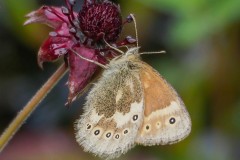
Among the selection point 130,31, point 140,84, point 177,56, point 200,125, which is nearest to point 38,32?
point 130,31

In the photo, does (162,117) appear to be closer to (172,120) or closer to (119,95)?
(172,120)

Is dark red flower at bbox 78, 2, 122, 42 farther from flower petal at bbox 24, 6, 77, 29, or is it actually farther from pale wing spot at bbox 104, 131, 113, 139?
pale wing spot at bbox 104, 131, 113, 139

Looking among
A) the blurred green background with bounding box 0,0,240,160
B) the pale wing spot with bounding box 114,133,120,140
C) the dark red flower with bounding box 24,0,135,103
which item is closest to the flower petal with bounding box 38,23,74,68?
the dark red flower with bounding box 24,0,135,103

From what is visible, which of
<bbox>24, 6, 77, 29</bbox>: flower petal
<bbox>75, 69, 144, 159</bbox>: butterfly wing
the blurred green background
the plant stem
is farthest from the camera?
the blurred green background

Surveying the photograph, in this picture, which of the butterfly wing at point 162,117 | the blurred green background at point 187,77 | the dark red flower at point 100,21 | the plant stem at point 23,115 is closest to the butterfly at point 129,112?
the butterfly wing at point 162,117

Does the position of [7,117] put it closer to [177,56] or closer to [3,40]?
[3,40]

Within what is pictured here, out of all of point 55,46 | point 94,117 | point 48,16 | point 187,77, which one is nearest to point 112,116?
point 94,117
